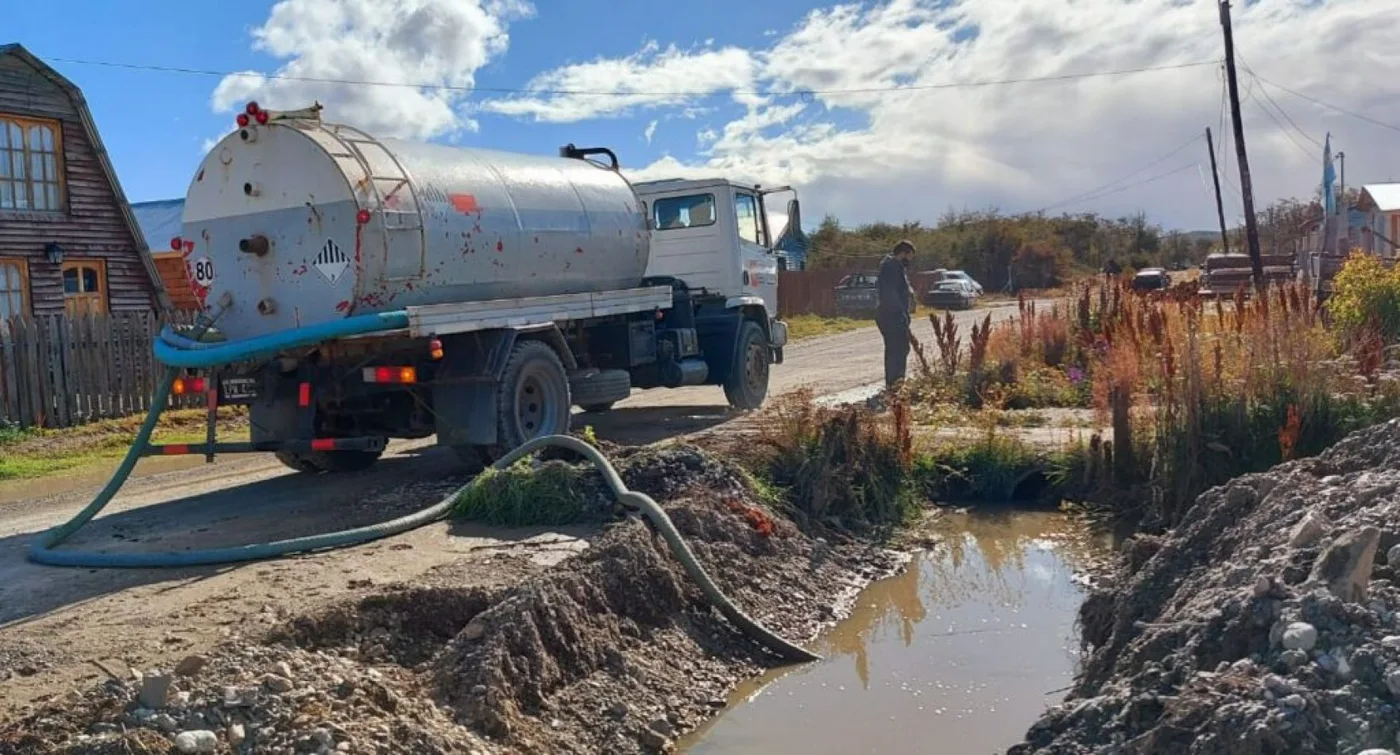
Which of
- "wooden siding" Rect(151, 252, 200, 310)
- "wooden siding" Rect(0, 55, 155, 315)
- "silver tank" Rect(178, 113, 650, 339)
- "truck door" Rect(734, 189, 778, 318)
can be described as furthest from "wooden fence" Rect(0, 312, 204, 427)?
"wooden siding" Rect(151, 252, 200, 310)

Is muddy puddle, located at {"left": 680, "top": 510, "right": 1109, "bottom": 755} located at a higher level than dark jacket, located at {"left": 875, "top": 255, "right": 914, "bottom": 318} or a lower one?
lower

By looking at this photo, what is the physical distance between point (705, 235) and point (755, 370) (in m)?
1.73

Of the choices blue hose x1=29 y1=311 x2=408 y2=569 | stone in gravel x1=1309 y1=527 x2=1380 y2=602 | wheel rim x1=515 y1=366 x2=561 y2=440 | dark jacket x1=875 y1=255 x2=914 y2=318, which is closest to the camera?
stone in gravel x1=1309 y1=527 x2=1380 y2=602

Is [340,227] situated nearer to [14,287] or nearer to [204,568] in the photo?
[204,568]

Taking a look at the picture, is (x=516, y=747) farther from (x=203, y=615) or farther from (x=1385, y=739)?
(x=1385, y=739)

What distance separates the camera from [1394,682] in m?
3.58

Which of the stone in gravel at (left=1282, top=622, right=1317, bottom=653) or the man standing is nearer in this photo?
the stone in gravel at (left=1282, top=622, right=1317, bottom=653)

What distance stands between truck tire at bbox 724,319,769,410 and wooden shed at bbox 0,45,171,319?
10038mm

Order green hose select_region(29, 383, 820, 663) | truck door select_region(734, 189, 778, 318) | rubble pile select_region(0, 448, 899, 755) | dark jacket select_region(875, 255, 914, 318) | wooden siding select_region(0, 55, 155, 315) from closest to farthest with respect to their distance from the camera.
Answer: rubble pile select_region(0, 448, 899, 755)
green hose select_region(29, 383, 820, 663)
dark jacket select_region(875, 255, 914, 318)
truck door select_region(734, 189, 778, 318)
wooden siding select_region(0, 55, 155, 315)

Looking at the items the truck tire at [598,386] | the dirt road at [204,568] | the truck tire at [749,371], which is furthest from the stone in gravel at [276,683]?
the truck tire at [749,371]

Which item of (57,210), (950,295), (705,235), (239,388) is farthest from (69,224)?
(950,295)

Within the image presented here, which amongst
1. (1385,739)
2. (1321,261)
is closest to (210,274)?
(1385,739)

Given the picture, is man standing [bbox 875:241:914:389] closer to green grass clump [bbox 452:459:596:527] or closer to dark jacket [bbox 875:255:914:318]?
dark jacket [bbox 875:255:914:318]

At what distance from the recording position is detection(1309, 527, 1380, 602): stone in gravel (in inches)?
163
